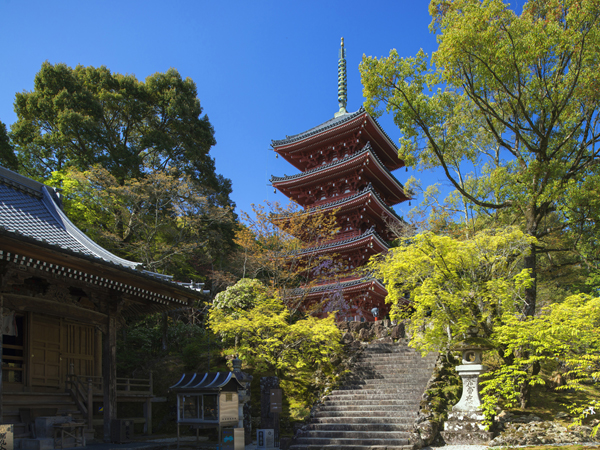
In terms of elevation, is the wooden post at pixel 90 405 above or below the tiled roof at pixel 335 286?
below

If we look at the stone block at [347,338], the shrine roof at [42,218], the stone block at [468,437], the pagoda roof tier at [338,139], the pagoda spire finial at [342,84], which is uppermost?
the pagoda spire finial at [342,84]

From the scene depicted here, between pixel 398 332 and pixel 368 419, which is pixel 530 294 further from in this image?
pixel 368 419

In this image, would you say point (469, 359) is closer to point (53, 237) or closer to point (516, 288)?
point (516, 288)

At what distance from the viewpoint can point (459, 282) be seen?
10422mm

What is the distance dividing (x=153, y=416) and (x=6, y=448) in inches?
261

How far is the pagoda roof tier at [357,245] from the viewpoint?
21.0 metres

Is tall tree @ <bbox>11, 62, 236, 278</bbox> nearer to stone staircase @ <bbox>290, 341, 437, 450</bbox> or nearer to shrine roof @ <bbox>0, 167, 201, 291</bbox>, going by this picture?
shrine roof @ <bbox>0, 167, 201, 291</bbox>

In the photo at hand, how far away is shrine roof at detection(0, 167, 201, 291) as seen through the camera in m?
9.67

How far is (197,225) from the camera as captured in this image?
21375 mm

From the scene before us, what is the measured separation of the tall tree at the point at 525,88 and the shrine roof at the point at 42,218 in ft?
25.8

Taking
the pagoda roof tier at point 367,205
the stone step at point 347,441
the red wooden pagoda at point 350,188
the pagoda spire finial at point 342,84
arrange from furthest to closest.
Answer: the pagoda spire finial at point 342,84, the pagoda roof tier at point 367,205, the red wooden pagoda at point 350,188, the stone step at point 347,441

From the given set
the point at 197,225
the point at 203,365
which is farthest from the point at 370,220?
the point at 203,365

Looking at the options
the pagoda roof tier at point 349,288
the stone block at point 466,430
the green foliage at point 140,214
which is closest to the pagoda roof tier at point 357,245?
the pagoda roof tier at point 349,288

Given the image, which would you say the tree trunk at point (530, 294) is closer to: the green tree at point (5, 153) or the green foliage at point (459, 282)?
the green foliage at point (459, 282)
